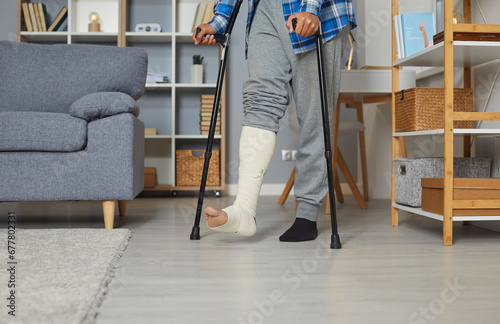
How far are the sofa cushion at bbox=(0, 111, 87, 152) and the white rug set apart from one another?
35cm

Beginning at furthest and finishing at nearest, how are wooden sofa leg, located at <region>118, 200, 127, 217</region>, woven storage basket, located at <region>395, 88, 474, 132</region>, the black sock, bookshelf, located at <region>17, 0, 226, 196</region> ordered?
bookshelf, located at <region>17, 0, 226, 196</region>, wooden sofa leg, located at <region>118, 200, 127, 217</region>, woven storage basket, located at <region>395, 88, 474, 132</region>, the black sock

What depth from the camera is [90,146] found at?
2.10 metres

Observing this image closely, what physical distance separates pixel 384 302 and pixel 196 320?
396 mm

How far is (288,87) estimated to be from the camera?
1.89 metres

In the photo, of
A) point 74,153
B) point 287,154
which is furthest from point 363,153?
point 74,153

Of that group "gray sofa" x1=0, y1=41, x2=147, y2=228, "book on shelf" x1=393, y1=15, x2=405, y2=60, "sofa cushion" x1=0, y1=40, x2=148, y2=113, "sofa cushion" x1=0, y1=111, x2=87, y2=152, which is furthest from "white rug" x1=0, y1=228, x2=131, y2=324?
"book on shelf" x1=393, y1=15, x2=405, y2=60

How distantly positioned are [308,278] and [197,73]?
3218mm

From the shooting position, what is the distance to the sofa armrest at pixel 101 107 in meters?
2.09

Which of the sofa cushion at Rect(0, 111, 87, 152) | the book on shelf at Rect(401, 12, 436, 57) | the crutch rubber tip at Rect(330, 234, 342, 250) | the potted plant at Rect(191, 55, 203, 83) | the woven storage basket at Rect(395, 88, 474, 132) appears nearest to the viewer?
the crutch rubber tip at Rect(330, 234, 342, 250)

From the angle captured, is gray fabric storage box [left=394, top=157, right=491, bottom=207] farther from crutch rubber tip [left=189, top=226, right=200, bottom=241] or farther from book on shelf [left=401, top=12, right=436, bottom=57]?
crutch rubber tip [left=189, top=226, right=200, bottom=241]

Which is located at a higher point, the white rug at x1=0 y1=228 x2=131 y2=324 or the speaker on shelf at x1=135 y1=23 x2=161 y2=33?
the speaker on shelf at x1=135 y1=23 x2=161 y2=33

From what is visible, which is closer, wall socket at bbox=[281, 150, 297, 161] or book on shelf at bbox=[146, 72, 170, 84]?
book on shelf at bbox=[146, 72, 170, 84]

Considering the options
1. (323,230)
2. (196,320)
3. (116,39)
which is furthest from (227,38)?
(116,39)

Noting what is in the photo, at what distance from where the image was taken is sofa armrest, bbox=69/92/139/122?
2090mm
